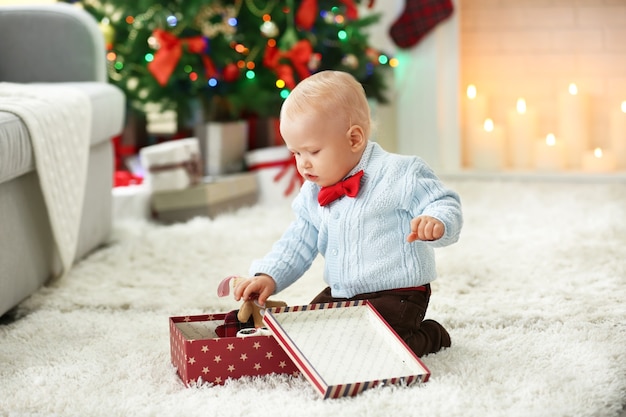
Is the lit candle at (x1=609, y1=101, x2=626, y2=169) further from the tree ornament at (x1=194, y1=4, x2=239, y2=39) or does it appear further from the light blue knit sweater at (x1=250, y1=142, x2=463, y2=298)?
the light blue knit sweater at (x1=250, y1=142, x2=463, y2=298)

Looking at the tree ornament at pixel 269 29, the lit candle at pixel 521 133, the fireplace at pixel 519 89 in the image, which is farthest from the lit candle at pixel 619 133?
the tree ornament at pixel 269 29

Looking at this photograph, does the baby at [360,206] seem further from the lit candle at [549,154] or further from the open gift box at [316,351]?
the lit candle at [549,154]

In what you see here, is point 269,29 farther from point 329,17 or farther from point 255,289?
point 255,289

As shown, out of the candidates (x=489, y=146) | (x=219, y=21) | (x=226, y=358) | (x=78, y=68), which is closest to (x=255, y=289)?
(x=226, y=358)

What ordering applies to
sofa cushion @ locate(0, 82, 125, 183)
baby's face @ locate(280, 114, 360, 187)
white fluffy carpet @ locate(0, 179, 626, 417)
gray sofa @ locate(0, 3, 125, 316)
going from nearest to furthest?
white fluffy carpet @ locate(0, 179, 626, 417), baby's face @ locate(280, 114, 360, 187), sofa cushion @ locate(0, 82, 125, 183), gray sofa @ locate(0, 3, 125, 316)

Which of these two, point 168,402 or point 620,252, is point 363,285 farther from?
point 620,252

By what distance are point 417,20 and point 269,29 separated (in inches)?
28.5

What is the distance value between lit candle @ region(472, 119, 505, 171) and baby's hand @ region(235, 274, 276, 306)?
209 centimetres

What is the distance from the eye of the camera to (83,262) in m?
2.18

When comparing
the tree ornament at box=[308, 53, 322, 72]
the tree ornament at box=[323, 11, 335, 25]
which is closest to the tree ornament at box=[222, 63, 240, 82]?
the tree ornament at box=[308, 53, 322, 72]

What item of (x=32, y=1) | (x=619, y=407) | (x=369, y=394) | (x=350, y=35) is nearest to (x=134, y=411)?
(x=369, y=394)

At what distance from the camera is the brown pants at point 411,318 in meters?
1.42

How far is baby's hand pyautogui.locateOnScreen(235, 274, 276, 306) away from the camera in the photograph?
1426 mm

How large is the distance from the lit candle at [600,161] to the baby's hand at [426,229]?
7.06ft
